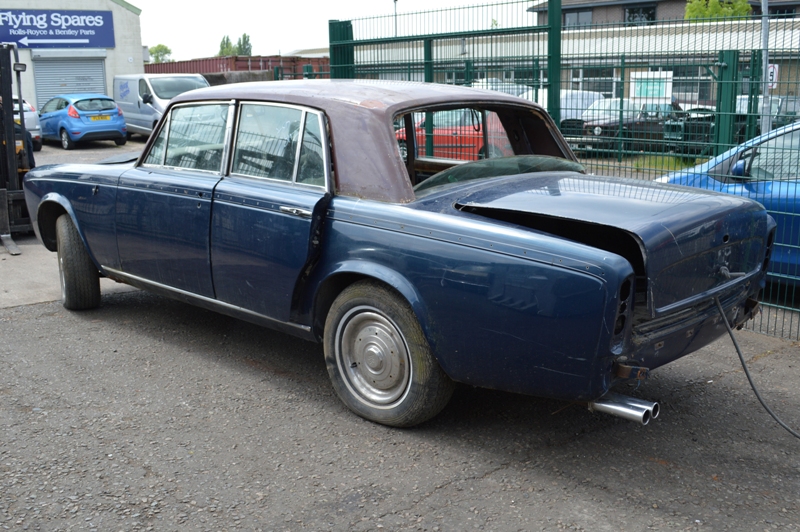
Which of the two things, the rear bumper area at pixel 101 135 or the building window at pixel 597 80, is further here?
the rear bumper area at pixel 101 135

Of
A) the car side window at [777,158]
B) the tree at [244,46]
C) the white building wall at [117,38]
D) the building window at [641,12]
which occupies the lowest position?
the car side window at [777,158]

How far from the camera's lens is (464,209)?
4035 millimetres

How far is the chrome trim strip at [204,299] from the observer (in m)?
4.55

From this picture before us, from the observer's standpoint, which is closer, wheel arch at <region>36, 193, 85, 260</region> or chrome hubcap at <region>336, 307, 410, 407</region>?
chrome hubcap at <region>336, 307, 410, 407</region>

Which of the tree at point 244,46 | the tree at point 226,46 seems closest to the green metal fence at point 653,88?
the tree at point 244,46

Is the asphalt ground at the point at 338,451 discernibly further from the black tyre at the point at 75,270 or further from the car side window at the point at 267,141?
the car side window at the point at 267,141

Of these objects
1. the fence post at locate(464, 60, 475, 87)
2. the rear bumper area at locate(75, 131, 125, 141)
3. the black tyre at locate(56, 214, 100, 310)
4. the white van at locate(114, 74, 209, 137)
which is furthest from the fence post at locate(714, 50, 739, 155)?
the rear bumper area at locate(75, 131, 125, 141)

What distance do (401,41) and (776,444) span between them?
668 cm

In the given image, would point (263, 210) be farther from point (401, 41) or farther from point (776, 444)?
point (401, 41)

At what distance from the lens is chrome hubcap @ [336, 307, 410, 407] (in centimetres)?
408

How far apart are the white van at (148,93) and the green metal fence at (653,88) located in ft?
50.0

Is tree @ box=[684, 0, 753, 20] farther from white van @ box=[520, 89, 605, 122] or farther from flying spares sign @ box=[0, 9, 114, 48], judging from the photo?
white van @ box=[520, 89, 605, 122]

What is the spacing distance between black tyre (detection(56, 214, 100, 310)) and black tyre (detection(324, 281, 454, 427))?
2.65 m

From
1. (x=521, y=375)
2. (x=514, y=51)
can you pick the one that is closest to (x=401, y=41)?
(x=514, y=51)
